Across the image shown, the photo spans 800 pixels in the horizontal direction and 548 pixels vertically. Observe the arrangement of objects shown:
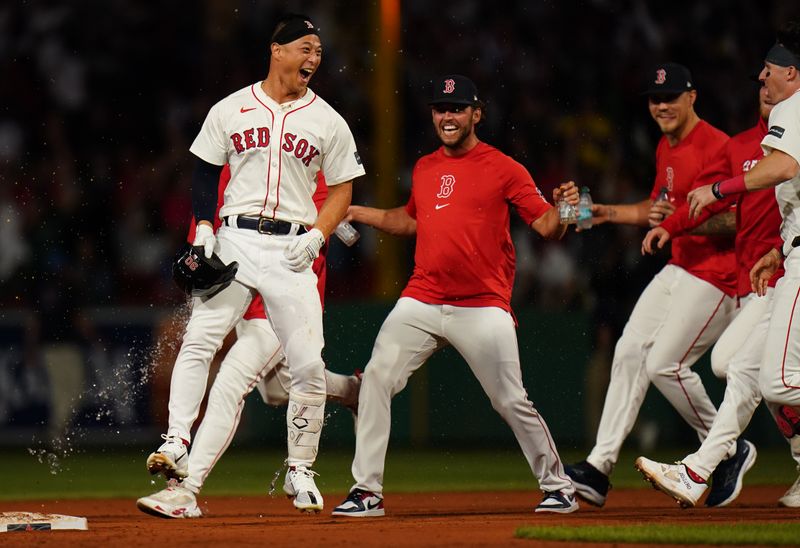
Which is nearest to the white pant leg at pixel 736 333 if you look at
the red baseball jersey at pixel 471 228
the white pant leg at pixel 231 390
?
the red baseball jersey at pixel 471 228

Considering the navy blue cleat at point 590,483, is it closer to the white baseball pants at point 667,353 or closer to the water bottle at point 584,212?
the white baseball pants at point 667,353

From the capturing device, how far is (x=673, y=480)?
7230mm

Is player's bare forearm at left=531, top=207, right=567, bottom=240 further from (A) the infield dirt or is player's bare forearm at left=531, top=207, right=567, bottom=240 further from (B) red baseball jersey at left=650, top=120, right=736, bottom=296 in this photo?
(A) the infield dirt

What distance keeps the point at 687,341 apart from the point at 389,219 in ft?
6.20

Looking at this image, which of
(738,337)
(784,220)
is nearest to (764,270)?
(784,220)

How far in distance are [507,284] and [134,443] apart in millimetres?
6787

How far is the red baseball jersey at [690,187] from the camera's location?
8445 mm

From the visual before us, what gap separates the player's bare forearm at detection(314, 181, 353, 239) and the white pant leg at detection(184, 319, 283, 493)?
79 cm

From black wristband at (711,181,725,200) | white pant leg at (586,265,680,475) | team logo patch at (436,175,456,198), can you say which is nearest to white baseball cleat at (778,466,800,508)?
white pant leg at (586,265,680,475)

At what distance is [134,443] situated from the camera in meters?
13.6

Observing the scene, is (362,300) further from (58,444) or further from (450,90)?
(450,90)

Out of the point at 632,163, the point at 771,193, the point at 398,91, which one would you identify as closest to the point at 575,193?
the point at 771,193

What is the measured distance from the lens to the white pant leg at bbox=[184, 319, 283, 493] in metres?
7.26

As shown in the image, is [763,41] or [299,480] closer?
[299,480]
